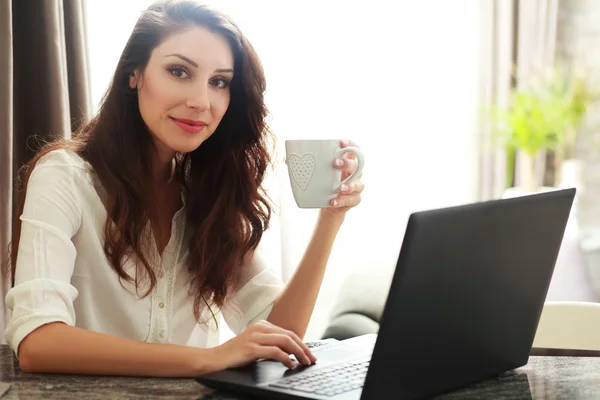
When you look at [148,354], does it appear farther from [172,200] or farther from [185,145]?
[172,200]

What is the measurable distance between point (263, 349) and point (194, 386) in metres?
0.11

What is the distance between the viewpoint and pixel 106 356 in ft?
3.77

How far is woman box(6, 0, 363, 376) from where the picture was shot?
60.7 inches

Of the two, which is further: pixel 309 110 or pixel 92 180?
pixel 309 110

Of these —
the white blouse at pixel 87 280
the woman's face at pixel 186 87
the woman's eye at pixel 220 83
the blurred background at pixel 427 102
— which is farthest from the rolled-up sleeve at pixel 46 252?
the blurred background at pixel 427 102

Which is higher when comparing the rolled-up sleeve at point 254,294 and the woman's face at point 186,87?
the woman's face at point 186,87

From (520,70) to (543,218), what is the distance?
3324 millimetres

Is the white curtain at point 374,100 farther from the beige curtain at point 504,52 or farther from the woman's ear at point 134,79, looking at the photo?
the woman's ear at point 134,79

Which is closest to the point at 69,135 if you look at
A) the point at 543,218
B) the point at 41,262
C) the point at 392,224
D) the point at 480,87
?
the point at 41,262

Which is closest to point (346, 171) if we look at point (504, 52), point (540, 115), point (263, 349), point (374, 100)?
point (263, 349)

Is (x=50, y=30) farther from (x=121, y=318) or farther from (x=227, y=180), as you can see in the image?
(x=121, y=318)

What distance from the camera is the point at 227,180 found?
1.75 metres

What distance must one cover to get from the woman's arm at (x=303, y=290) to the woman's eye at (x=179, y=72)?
395 mm

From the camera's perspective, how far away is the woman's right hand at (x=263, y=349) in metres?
1.11
